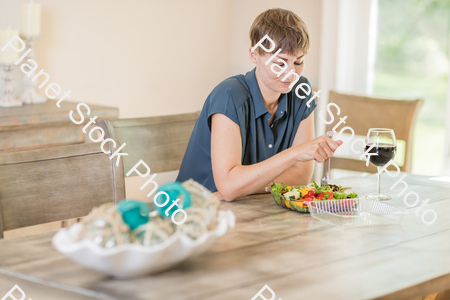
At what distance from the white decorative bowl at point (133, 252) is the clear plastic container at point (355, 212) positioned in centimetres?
44

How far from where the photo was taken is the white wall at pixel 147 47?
3121 millimetres

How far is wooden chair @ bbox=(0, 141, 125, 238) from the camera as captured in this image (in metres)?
1.28

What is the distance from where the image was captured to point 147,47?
360 centimetres

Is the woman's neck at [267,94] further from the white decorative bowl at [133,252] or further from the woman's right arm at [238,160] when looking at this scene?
the white decorative bowl at [133,252]

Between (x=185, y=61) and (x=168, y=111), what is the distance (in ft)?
1.25

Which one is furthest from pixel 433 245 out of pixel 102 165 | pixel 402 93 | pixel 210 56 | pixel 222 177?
pixel 210 56

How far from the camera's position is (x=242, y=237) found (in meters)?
1.11

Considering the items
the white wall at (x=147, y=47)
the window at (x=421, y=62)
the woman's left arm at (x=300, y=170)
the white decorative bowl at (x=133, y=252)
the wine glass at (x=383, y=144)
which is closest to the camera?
the white decorative bowl at (x=133, y=252)

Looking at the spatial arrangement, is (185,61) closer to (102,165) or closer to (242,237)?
(102,165)

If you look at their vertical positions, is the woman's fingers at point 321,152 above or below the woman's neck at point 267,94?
→ below

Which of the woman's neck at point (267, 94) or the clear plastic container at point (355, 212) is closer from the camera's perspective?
the clear plastic container at point (355, 212)

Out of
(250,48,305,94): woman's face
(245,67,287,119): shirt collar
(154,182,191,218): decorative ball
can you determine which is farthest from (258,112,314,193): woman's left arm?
(154,182,191,218): decorative ball

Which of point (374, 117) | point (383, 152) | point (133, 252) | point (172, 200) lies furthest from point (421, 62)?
point (133, 252)

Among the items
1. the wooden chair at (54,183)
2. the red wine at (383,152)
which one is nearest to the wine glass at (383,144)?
the red wine at (383,152)
